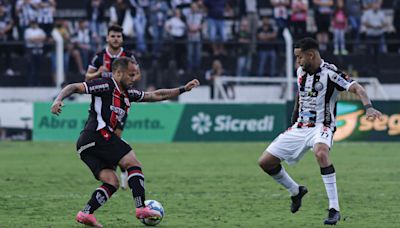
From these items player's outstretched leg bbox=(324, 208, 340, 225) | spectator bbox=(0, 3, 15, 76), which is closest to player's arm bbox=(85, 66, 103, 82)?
player's outstretched leg bbox=(324, 208, 340, 225)

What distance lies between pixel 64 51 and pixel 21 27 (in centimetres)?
159

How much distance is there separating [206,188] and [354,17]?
16151 millimetres

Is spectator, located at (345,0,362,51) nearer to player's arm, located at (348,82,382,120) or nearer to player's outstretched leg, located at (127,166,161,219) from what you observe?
Result: player's arm, located at (348,82,382,120)

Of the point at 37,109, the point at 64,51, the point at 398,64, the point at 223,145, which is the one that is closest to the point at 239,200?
the point at 223,145

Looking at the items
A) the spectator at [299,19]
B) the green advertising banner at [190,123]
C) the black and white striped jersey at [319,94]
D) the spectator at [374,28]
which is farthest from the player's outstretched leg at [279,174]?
the spectator at [374,28]

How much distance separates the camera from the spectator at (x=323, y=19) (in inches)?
1176

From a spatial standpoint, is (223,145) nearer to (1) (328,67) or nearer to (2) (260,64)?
(2) (260,64)

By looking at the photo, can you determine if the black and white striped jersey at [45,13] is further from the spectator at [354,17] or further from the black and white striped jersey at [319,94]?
the black and white striped jersey at [319,94]

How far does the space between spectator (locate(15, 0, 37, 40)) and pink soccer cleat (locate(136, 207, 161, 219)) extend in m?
18.3

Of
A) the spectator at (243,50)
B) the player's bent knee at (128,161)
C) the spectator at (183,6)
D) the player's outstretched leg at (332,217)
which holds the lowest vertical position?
the spectator at (243,50)

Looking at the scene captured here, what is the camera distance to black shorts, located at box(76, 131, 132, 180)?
11.2m

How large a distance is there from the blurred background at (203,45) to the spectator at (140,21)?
29 mm

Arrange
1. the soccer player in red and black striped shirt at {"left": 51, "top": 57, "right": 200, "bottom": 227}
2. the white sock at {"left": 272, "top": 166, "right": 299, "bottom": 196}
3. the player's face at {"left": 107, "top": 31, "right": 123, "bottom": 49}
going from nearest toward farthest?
the soccer player in red and black striped shirt at {"left": 51, "top": 57, "right": 200, "bottom": 227}, the white sock at {"left": 272, "top": 166, "right": 299, "bottom": 196}, the player's face at {"left": 107, "top": 31, "right": 123, "bottom": 49}

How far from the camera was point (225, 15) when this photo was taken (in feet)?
101
